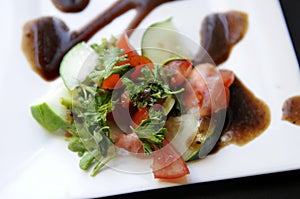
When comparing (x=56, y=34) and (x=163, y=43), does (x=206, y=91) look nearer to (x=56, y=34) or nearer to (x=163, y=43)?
(x=163, y=43)

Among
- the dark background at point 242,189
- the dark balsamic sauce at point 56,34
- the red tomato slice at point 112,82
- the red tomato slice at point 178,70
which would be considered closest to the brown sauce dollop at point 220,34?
the red tomato slice at point 178,70

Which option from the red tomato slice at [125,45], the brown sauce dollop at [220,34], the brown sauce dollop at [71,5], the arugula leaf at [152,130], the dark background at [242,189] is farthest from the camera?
the brown sauce dollop at [71,5]

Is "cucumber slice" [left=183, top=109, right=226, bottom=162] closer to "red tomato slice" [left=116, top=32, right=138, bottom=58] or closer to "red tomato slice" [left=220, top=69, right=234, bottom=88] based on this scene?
"red tomato slice" [left=220, top=69, right=234, bottom=88]

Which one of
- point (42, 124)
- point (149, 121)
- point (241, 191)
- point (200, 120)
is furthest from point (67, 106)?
point (241, 191)

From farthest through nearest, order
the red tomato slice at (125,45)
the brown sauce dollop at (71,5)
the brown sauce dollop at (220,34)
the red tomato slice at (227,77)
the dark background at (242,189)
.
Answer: the brown sauce dollop at (71,5)
the brown sauce dollop at (220,34)
the red tomato slice at (227,77)
the red tomato slice at (125,45)
the dark background at (242,189)

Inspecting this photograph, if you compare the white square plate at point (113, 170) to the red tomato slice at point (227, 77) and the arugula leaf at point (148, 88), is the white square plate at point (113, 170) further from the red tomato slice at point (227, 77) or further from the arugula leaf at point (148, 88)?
the arugula leaf at point (148, 88)

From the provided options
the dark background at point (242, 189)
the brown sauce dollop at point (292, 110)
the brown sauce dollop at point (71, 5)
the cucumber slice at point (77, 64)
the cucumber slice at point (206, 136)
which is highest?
the brown sauce dollop at point (71, 5)
